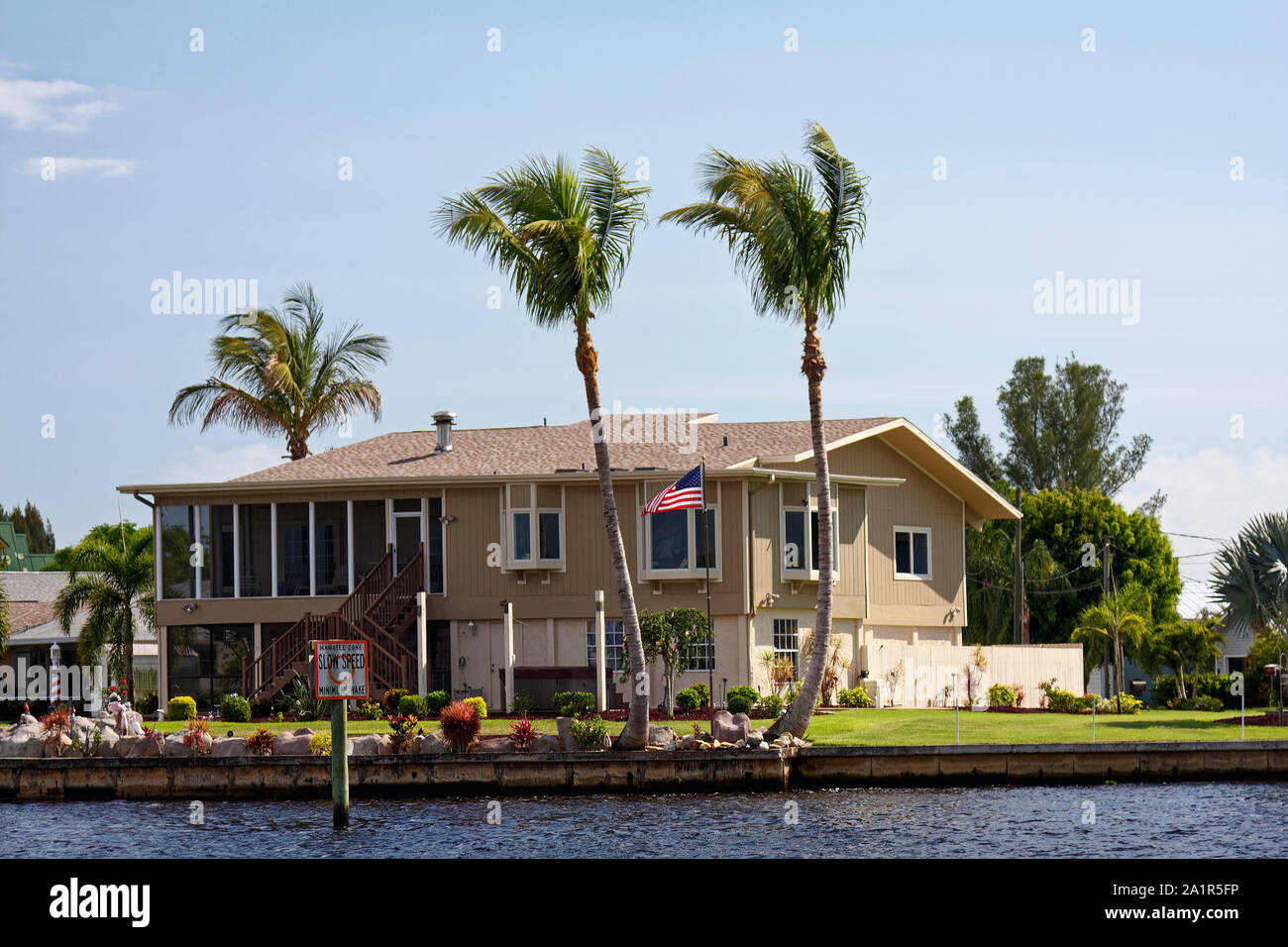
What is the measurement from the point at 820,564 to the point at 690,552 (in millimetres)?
8323

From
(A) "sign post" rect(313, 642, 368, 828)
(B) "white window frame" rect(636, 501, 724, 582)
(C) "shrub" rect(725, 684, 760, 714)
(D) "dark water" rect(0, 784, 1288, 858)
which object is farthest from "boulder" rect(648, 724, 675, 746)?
(B) "white window frame" rect(636, 501, 724, 582)

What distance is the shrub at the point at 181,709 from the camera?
35.7m

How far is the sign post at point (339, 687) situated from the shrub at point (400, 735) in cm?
295

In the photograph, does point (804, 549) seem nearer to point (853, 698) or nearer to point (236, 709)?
point (853, 698)

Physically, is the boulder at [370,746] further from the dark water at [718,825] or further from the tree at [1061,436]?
the tree at [1061,436]

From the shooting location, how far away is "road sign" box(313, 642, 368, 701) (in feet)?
76.1

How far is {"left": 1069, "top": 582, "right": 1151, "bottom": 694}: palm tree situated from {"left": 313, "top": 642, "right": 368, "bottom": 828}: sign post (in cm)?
2293

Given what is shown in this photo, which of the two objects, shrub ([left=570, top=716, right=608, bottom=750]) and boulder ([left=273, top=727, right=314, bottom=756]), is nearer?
shrub ([left=570, top=716, right=608, bottom=750])

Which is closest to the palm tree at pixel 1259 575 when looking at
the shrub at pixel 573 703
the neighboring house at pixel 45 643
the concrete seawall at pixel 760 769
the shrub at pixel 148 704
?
the concrete seawall at pixel 760 769

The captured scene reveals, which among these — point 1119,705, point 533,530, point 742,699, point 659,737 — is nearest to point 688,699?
point 742,699

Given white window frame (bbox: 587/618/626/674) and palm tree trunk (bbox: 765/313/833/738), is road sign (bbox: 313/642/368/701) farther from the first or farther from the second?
white window frame (bbox: 587/618/626/674)

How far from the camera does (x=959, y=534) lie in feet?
142

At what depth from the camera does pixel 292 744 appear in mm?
27188
